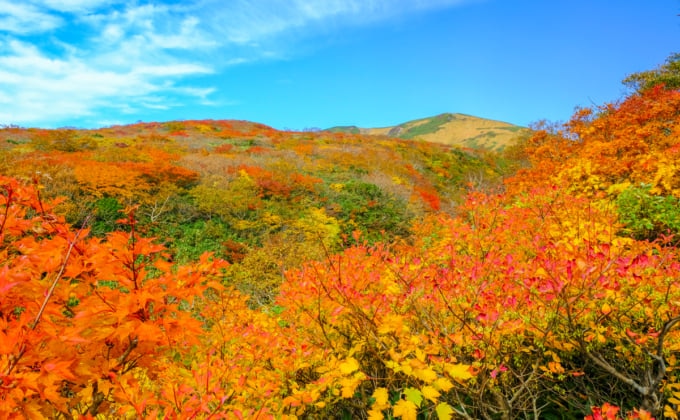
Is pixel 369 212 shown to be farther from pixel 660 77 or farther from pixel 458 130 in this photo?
pixel 458 130

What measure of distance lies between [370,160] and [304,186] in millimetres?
7869

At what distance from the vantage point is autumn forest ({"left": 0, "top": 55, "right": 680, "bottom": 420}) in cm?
196

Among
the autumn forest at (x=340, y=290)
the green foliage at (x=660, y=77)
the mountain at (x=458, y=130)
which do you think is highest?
the mountain at (x=458, y=130)

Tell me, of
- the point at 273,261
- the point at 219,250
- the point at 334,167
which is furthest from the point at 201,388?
the point at 334,167

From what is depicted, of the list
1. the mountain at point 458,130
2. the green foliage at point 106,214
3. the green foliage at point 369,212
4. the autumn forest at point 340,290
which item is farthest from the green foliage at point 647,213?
the mountain at point 458,130

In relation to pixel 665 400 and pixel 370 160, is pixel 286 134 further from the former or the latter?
pixel 665 400

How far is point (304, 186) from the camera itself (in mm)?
14539

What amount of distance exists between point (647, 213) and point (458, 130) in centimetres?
7814

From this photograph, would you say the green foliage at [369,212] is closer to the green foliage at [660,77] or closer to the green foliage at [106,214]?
the green foliage at [106,214]

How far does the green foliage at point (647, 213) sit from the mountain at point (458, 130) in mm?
58209

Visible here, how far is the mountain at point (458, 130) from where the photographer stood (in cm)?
6846

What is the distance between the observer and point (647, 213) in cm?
627

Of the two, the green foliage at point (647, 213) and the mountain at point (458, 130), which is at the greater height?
the mountain at point (458, 130)

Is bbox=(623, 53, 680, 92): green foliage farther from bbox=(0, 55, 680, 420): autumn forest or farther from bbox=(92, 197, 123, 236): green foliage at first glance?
bbox=(92, 197, 123, 236): green foliage
